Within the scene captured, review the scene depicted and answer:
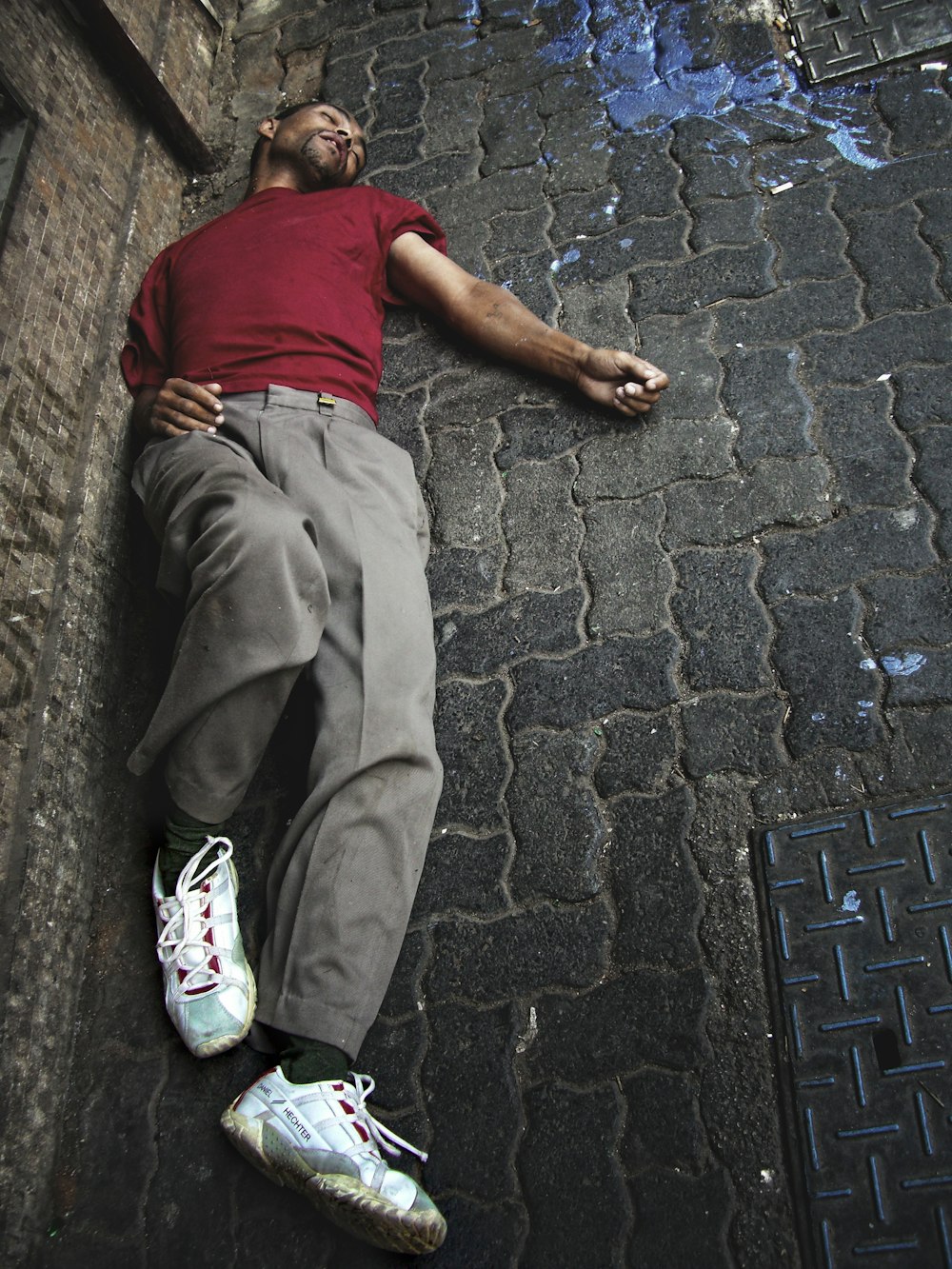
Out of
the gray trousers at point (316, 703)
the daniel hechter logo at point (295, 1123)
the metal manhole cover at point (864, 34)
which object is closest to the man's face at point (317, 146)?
the gray trousers at point (316, 703)

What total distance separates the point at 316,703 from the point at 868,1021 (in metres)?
1.30

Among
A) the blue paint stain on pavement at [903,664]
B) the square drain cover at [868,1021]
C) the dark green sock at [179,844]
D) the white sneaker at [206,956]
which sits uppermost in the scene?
the dark green sock at [179,844]

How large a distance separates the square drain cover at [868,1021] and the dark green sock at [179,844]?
4.07 ft

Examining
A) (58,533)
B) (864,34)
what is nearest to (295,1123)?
(58,533)

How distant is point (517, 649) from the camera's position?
8.27 feet

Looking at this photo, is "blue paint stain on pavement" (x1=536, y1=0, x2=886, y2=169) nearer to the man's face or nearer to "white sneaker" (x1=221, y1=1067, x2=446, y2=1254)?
the man's face

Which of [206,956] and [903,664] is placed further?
[903,664]

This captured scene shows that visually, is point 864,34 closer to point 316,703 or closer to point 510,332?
point 510,332

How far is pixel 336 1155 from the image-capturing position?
1.84 meters

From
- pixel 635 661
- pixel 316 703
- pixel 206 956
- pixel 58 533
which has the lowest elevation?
Answer: pixel 635 661

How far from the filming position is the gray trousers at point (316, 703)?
2025 millimetres

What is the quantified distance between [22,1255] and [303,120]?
3.25m

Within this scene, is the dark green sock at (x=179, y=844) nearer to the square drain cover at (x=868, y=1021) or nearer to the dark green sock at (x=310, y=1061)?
the dark green sock at (x=310, y=1061)

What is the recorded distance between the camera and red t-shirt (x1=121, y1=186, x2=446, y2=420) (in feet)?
8.64
